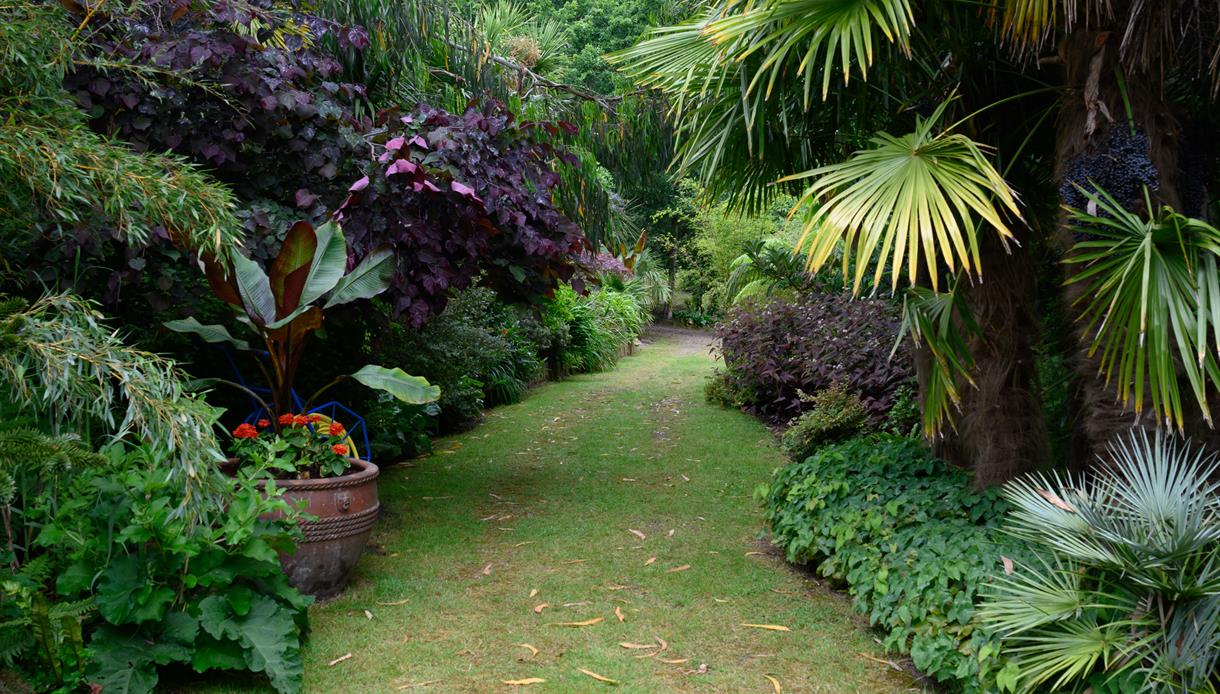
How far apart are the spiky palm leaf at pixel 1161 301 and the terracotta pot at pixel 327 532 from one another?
3.74m

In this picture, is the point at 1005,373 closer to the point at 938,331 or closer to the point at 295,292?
the point at 938,331

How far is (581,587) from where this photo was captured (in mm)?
5102

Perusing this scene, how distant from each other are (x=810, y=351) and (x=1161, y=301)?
6.52 m

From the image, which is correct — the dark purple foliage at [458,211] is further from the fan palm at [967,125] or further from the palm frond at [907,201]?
the palm frond at [907,201]

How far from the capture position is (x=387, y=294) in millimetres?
5805

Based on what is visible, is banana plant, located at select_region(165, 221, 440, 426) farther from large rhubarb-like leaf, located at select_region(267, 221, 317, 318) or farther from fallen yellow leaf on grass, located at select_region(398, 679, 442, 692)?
fallen yellow leaf on grass, located at select_region(398, 679, 442, 692)

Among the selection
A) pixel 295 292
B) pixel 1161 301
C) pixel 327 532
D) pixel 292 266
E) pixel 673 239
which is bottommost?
pixel 327 532

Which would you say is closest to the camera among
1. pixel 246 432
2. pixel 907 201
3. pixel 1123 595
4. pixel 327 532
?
pixel 1123 595

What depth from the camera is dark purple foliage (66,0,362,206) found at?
488 centimetres

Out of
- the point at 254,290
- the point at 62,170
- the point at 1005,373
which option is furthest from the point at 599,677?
the point at 62,170

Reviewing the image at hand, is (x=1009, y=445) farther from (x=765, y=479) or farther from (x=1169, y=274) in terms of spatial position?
(x=765, y=479)

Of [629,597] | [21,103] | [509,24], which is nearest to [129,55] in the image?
[21,103]

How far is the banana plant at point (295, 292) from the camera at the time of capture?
496 cm

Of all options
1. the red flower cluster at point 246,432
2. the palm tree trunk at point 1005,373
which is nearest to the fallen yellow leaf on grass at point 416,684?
the red flower cluster at point 246,432
